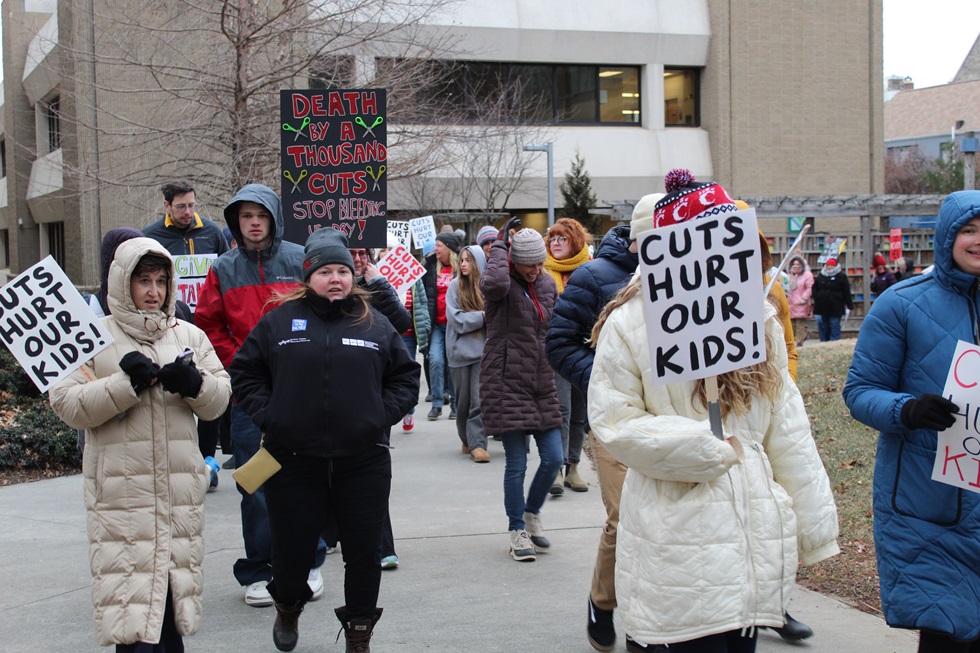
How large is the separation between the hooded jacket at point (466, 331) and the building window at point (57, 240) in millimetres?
24133

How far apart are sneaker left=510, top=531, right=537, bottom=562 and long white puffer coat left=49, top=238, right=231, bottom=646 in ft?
8.79

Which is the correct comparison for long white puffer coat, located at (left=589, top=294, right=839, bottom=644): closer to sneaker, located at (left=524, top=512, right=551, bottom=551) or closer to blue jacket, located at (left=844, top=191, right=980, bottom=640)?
blue jacket, located at (left=844, top=191, right=980, bottom=640)

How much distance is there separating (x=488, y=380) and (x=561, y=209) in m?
27.7

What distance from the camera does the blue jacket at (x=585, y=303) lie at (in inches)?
213

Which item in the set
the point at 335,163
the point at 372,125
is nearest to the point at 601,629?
the point at 335,163

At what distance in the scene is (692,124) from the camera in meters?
38.2

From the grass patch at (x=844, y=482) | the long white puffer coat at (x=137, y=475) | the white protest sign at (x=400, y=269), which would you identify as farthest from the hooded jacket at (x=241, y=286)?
the white protest sign at (x=400, y=269)

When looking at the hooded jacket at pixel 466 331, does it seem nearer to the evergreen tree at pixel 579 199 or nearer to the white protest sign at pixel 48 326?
the white protest sign at pixel 48 326

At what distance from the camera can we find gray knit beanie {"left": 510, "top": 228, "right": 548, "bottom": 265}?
725 cm

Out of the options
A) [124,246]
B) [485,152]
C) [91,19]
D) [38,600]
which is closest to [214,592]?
[38,600]

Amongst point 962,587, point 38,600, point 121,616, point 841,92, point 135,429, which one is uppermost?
point 841,92

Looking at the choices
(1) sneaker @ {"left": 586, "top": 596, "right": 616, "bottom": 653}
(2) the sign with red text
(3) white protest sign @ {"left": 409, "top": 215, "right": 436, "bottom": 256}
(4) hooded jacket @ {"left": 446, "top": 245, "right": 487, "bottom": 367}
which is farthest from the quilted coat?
(3) white protest sign @ {"left": 409, "top": 215, "right": 436, "bottom": 256}

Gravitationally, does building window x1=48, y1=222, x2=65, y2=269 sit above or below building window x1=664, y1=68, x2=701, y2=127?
below

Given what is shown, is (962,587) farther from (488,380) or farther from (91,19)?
(91,19)
